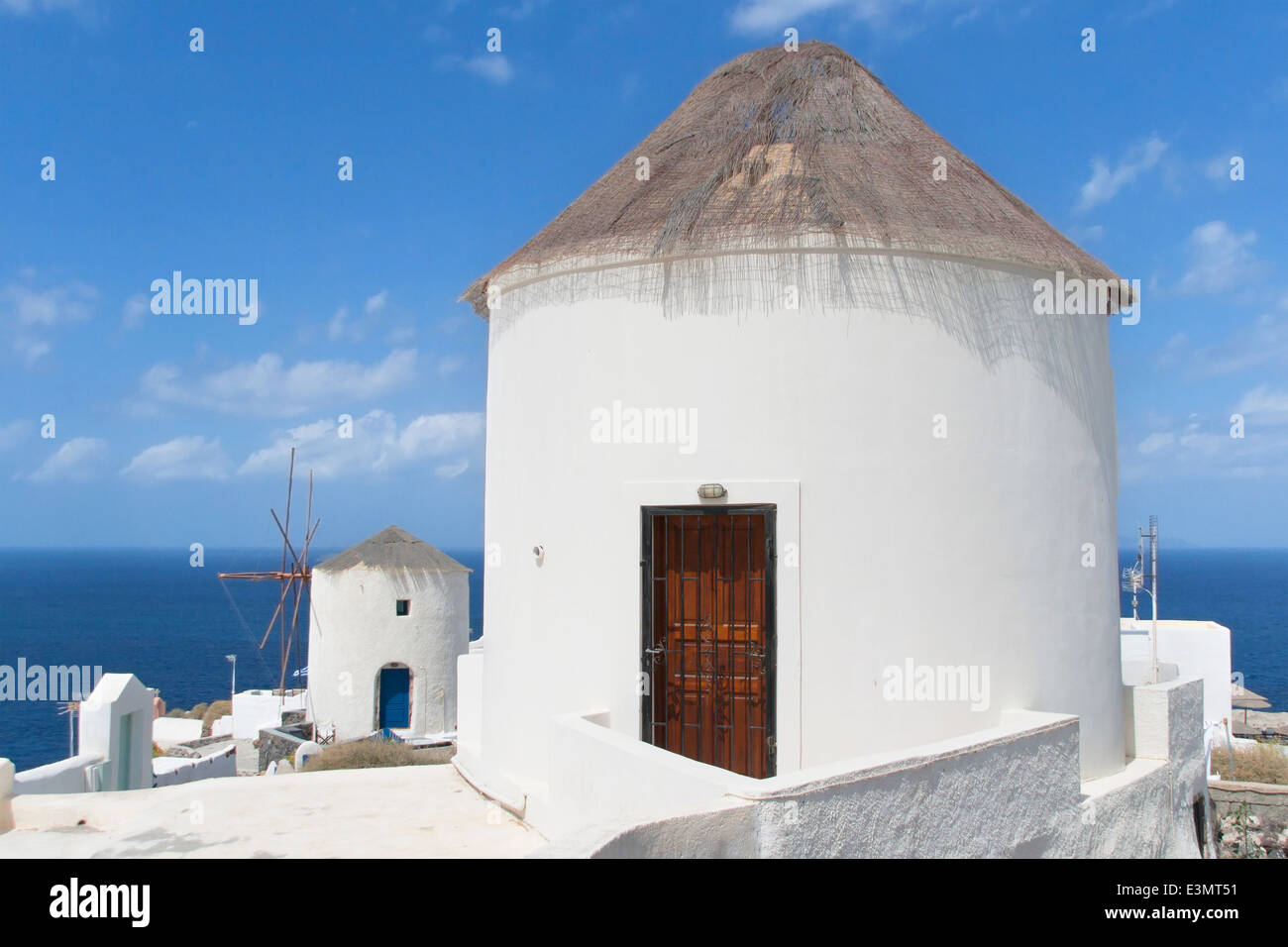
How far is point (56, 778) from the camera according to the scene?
9422mm

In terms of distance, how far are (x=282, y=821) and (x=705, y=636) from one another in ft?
10.5

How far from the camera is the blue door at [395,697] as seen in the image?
22984 mm

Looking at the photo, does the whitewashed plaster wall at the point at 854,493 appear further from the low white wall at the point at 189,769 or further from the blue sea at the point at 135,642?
the blue sea at the point at 135,642

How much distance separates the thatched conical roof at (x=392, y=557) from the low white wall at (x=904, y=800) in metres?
17.4

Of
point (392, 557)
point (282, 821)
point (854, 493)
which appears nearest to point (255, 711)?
point (392, 557)

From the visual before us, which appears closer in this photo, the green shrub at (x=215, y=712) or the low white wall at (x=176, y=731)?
the low white wall at (x=176, y=731)

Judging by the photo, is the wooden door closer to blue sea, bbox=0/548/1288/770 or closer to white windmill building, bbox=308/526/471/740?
white windmill building, bbox=308/526/471/740

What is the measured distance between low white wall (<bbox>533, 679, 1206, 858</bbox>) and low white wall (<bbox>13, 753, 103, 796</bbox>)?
5443 millimetres

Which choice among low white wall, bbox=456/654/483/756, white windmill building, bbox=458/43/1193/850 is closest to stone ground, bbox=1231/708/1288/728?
white windmill building, bbox=458/43/1193/850

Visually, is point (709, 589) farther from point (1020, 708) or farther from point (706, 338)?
point (1020, 708)

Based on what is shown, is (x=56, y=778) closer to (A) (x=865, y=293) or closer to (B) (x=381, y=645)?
(A) (x=865, y=293)

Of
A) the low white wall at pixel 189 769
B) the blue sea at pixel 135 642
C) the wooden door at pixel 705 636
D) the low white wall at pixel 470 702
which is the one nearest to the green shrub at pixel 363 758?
the low white wall at pixel 189 769

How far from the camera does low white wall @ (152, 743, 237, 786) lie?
16156mm
